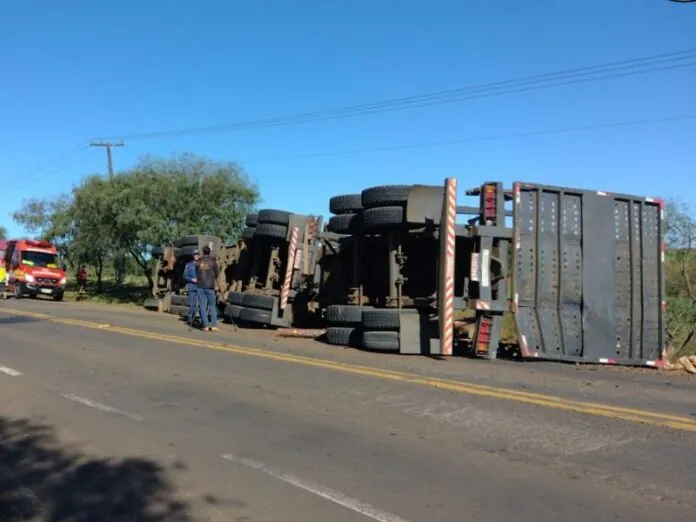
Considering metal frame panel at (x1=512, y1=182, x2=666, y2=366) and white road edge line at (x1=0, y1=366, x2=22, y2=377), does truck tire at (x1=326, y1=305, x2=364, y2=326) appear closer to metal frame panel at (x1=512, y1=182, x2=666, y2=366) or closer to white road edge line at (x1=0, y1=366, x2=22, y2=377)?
metal frame panel at (x1=512, y1=182, x2=666, y2=366)

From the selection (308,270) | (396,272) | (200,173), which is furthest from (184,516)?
(200,173)

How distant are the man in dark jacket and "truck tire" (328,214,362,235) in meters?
3.01

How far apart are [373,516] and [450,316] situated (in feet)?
23.1

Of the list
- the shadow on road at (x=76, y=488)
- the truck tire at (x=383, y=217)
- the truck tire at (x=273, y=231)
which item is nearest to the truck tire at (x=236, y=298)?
the truck tire at (x=273, y=231)

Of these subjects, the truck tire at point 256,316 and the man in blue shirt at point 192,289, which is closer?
the truck tire at point 256,316

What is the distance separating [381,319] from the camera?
11.4m

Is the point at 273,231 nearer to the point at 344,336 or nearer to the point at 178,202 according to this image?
the point at 344,336

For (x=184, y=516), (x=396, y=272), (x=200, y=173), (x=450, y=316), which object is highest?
(x=200, y=173)

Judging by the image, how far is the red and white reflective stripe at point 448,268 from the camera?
1073cm

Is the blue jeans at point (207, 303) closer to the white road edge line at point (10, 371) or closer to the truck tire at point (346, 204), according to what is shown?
the truck tire at point (346, 204)

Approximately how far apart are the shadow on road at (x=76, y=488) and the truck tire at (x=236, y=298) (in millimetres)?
10259

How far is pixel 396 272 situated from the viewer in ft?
39.9

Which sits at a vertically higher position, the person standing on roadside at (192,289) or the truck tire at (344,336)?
the person standing on roadside at (192,289)

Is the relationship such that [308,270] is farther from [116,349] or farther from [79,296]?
[79,296]
